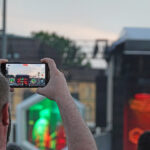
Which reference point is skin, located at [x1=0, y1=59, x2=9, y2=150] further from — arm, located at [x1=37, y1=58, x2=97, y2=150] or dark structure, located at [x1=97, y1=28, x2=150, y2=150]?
dark structure, located at [x1=97, y1=28, x2=150, y2=150]

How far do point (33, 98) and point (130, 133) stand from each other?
7373 mm

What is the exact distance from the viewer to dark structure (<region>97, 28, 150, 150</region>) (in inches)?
921

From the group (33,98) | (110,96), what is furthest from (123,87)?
(33,98)

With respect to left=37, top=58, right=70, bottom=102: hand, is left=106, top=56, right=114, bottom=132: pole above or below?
below

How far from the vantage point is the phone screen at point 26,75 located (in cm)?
266

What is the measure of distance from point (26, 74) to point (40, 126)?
46.9ft

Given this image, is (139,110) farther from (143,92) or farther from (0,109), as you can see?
(0,109)

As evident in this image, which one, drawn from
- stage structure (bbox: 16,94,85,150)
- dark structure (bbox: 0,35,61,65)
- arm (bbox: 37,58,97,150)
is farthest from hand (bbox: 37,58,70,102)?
dark structure (bbox: 0,35,61,65)

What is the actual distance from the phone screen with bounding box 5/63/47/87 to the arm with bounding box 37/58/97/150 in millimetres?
461

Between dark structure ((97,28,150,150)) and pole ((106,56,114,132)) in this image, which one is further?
pole ((106,56,114,132))

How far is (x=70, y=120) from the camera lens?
199cm

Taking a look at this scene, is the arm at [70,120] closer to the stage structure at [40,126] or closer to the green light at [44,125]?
the stage structure at [40,126]

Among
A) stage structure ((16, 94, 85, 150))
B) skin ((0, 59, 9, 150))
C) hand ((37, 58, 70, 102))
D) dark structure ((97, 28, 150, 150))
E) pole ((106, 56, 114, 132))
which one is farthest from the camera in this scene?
pole ((106, 56, 114, 132))

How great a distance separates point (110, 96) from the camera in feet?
92.8
